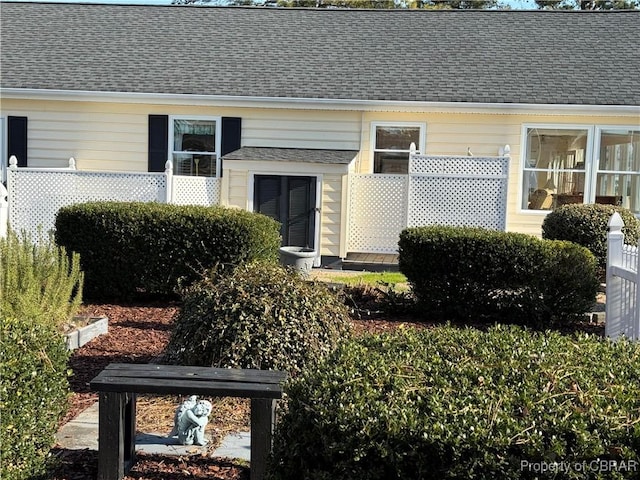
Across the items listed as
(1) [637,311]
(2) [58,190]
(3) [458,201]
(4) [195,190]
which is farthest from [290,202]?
(1) [637,311]

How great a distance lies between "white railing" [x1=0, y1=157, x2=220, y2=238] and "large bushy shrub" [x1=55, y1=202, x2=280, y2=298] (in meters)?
4.26

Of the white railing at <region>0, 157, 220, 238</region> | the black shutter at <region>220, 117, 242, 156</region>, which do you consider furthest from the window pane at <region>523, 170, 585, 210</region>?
the white railing at <region>0, 157, 220, 238</region>

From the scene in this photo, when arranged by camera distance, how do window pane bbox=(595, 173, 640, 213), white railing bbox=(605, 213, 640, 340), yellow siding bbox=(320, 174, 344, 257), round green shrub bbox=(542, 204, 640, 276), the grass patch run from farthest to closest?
window pane bbox=(595, 173, 640, 213)
yellow siding bbox=(320, 174, 344, 257)
round green shrub bbox=(542, 204, 640, 276)
the grass patch
white railing bbox=(605, 213, 640, 340)

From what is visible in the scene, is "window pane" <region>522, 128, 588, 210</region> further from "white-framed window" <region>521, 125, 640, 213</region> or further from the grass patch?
the grass patch

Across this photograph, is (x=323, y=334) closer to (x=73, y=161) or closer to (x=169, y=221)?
(x=169, y=221)

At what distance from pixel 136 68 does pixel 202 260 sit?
8.67 m

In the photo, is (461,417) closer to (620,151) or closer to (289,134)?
(289,134)

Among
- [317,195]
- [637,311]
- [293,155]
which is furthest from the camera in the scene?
[293,155]

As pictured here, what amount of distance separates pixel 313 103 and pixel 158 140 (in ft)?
11.2

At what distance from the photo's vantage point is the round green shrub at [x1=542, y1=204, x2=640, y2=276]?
12414 millimetres

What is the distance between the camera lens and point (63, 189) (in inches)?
558

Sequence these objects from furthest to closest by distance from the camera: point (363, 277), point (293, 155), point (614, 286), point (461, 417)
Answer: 1. point (293, 155)
2. point (363, 277)
3. point (614, 286)
4. point (461, 417)

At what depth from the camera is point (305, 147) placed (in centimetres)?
1548

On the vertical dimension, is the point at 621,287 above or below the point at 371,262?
above
